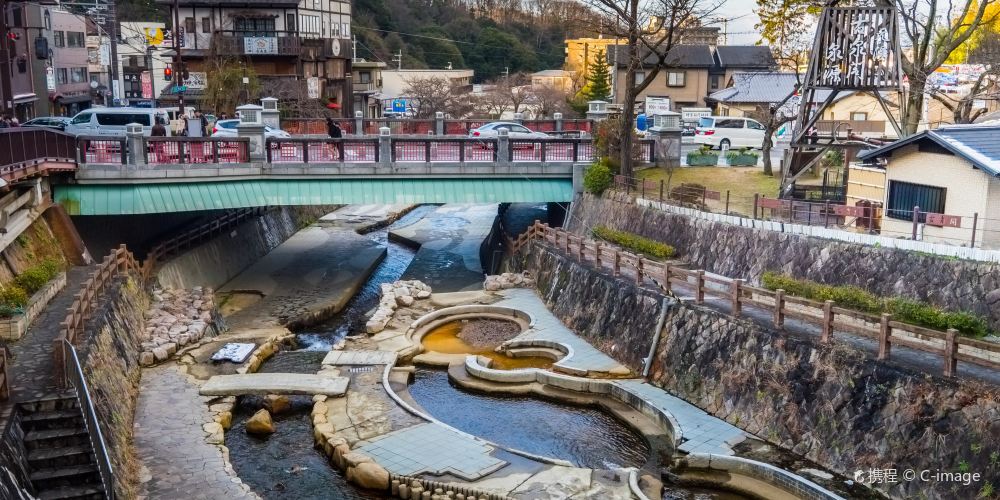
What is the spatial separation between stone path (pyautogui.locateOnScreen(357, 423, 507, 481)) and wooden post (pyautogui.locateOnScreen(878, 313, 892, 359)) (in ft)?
26.6

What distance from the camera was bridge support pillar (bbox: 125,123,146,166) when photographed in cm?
3014

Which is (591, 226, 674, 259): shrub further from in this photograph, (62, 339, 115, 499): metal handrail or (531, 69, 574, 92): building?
(531, 69, 574, 92): building

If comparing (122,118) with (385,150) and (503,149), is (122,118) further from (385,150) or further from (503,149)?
(503,149)

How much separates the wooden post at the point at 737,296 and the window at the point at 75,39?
6038cm

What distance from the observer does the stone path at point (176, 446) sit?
17266 millimetres

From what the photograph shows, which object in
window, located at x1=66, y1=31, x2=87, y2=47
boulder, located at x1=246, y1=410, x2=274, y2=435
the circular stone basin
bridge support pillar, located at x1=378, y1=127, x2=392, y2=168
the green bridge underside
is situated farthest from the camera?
window, located at x1=66, y1=31, x2=87, y2=47

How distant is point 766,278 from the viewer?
2280 cm

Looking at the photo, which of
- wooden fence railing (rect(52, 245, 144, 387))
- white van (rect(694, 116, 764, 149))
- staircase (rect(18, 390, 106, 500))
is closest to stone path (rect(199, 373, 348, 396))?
wooden fence railing (rect(52, 245, 144, 387))

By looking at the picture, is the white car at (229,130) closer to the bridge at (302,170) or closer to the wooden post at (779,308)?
the bridge at (302,170)

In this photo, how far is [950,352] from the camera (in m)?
16.5

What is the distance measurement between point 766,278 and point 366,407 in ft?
35.4

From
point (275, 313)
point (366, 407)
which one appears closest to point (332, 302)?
point (275, 313)

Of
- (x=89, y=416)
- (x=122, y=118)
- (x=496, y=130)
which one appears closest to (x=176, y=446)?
(x=89, y=416)

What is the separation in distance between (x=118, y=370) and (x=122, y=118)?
19.6 m
